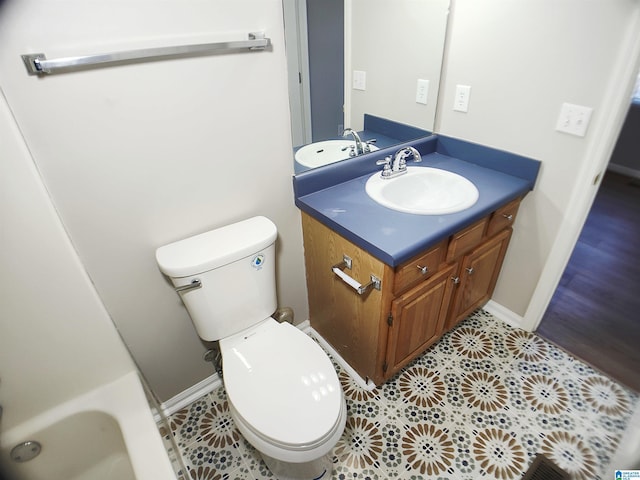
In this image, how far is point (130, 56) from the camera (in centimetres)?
89

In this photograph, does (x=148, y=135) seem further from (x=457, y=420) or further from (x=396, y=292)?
(x=457, y=420)

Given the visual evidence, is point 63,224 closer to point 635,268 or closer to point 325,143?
point 325,143

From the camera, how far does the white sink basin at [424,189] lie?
1.45 meters

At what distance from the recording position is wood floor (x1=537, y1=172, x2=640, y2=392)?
166cm

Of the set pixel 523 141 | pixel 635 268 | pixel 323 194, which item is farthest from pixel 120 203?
pixel 635 268

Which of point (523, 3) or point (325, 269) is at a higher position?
point (523, 3)

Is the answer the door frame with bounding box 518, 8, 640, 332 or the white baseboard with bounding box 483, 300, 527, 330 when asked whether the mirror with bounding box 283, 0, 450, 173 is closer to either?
the door frame with bounding box 518, 8, 640, 332

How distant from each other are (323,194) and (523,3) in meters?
1.06

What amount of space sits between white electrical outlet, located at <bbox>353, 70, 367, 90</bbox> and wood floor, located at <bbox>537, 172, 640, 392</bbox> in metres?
1.57

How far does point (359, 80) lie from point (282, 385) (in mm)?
1319

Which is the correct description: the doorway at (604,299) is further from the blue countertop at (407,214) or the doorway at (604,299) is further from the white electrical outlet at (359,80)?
the white electrical outlet at (359,80)

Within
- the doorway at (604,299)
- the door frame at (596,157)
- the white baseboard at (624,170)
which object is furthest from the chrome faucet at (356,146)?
the white baseboard at (624,170)

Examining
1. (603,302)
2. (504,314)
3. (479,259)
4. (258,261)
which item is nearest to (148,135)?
(258,261)

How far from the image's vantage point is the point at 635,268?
85.8 inches
